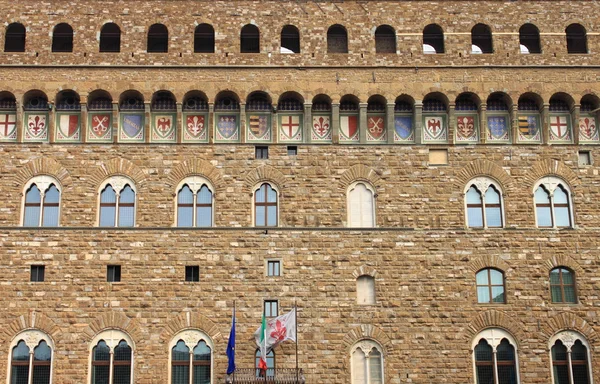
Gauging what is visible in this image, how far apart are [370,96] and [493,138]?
13.5 feet

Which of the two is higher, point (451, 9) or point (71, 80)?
point (451, 9)

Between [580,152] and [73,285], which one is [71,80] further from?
[580,152]

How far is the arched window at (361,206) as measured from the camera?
26641 millimetres

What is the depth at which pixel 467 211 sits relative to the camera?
26922 millimetres

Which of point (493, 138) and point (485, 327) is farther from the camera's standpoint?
point (493, 138)

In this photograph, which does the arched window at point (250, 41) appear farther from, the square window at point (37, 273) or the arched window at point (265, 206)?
the square window at point (37, 273)

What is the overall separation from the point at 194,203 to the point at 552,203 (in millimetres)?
11014

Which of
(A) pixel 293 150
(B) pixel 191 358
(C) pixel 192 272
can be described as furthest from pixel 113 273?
(A) pixel 293 150

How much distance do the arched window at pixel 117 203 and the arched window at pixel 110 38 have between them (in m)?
4.82

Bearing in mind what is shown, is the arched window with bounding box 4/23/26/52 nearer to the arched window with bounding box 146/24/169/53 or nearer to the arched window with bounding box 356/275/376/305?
the arched window with bounding box 146/24/169/53

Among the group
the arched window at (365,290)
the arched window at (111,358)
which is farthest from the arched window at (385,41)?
the arched window at (111,358)

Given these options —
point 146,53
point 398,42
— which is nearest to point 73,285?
point 146,53

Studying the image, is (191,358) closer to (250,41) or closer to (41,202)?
(41,202)

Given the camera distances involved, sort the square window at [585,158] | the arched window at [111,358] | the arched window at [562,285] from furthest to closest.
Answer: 1. the square window at [585,158]
2. the arched window at [562,285]
3. the arched window at [111,358]
